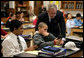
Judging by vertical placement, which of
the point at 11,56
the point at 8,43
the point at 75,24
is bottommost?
the point at 75,24

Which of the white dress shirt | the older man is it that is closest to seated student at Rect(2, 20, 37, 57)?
the white dress shirt

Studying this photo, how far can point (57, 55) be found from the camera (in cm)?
217

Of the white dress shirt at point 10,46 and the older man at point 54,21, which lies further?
the older man at point 54,21

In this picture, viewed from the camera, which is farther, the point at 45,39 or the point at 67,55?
the point at 45,39

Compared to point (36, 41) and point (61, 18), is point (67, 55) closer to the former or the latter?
point (36, 41)

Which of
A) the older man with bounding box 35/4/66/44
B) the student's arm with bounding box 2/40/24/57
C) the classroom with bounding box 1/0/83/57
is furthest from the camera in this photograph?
the older man with bounding box 35/4/66/44

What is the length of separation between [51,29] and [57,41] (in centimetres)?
86

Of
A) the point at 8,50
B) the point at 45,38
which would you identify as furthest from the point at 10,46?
the point at 45,38

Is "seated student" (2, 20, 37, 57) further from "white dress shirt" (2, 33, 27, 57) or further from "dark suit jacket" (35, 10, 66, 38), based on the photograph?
"dark suit jacket" (35, 10, 66, 38)

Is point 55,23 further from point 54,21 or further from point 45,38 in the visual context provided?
point 45,38

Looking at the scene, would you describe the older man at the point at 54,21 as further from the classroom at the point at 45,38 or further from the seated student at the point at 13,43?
the seated student at the point at 13,43

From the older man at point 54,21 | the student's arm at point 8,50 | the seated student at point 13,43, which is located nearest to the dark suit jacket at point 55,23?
the older man at point 54,21

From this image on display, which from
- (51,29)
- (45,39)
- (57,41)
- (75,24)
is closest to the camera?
(57,41)

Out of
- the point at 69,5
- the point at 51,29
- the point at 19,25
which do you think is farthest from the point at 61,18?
the point at 69,5
